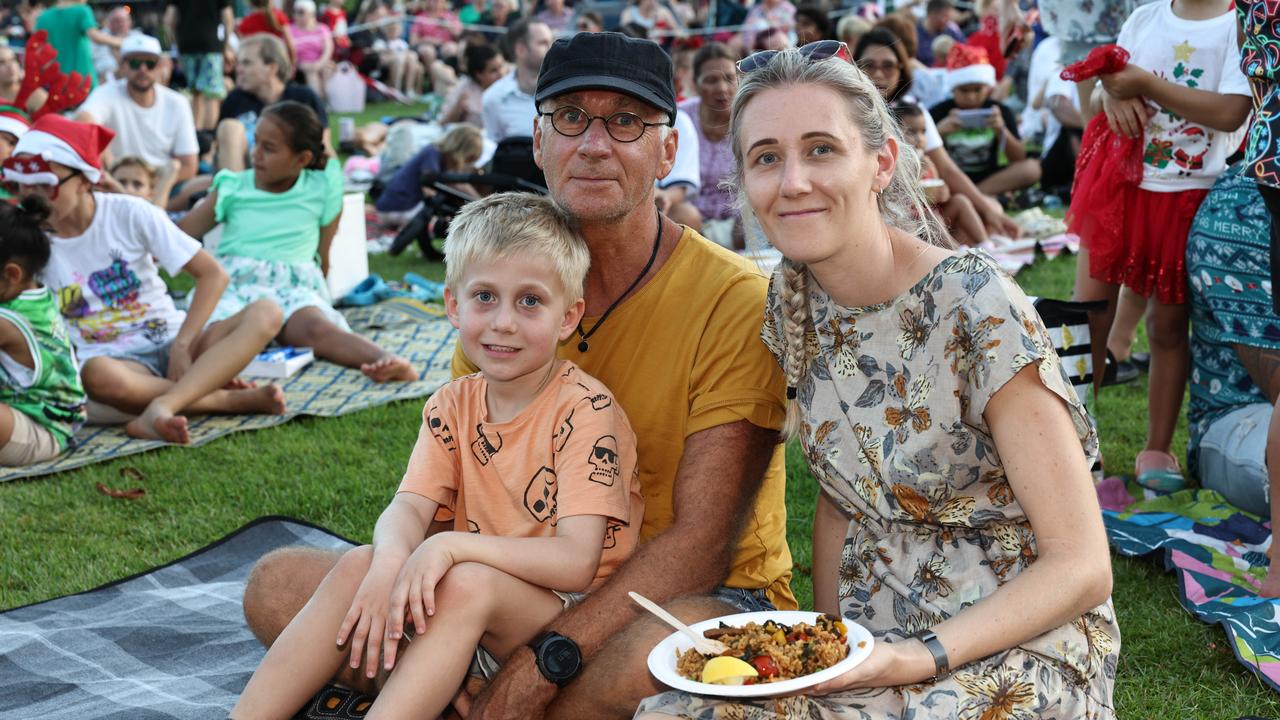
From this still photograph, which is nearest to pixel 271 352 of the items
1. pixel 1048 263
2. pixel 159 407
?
pixel 159 407

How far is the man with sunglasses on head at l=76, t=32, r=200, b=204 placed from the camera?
9672 mm

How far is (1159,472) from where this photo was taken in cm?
451

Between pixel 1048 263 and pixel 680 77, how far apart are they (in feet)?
15.9

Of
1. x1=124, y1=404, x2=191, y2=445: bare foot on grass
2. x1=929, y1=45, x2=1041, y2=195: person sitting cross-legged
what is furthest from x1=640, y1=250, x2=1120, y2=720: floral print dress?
x1=929, y1=45, x2=1041, y2=195: person sitting cross-legged

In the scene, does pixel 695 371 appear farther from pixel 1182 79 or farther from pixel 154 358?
pixel 154 358

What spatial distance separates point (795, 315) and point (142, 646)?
214 cm

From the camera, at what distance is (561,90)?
2.81m

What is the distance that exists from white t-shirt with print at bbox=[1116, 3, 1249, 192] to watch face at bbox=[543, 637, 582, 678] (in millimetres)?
3216

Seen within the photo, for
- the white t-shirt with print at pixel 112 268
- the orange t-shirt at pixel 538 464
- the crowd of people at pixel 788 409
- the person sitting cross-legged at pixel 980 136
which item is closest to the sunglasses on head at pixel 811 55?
the crowd of people at pixel 788 409

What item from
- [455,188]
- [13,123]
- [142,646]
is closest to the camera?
[142,646]

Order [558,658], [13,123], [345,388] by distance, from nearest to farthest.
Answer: [558,658] → [345,388] → [13,123]

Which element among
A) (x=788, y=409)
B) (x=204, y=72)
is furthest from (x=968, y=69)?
(x=788, y=409)

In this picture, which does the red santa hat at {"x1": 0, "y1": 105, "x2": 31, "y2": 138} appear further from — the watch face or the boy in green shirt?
the watch face

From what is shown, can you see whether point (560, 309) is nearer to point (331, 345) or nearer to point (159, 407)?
point (159, 407)
